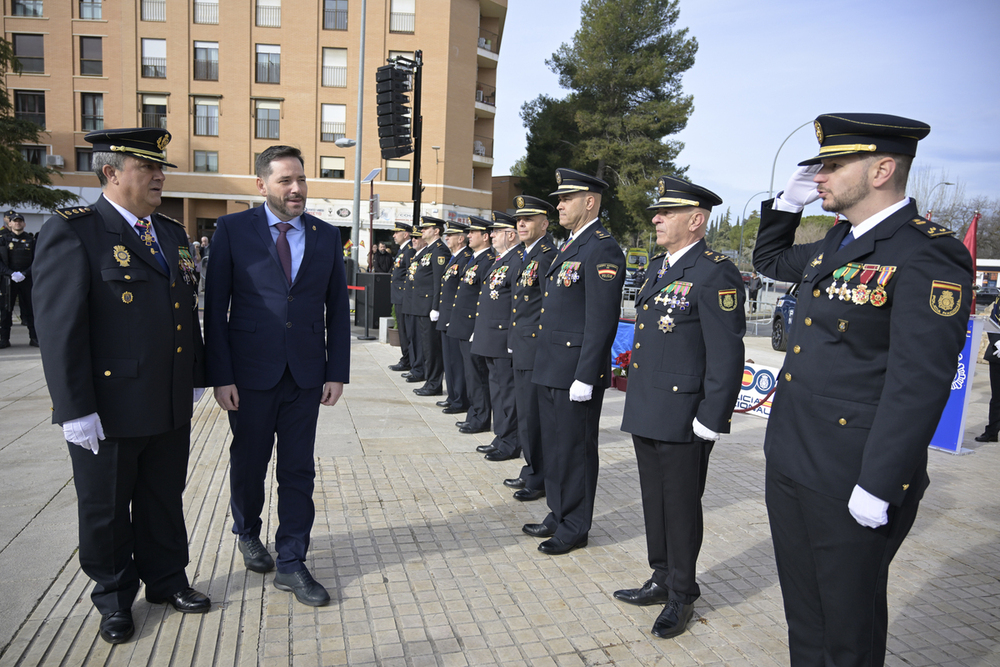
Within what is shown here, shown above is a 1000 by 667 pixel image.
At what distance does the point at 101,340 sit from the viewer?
116 inches

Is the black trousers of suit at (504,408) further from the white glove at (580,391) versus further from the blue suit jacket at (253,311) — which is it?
the blue suit jacket at (253,311)

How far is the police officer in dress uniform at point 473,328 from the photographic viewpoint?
7.18m

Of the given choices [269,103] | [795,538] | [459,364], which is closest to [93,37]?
[269,103]

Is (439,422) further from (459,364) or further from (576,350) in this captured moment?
(576,350)

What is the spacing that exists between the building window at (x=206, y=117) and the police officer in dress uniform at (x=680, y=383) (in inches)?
1478

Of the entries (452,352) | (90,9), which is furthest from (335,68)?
(452,352)

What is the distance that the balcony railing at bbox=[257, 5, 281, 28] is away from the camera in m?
35.0

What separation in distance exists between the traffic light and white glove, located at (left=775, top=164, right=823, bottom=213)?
378 inches

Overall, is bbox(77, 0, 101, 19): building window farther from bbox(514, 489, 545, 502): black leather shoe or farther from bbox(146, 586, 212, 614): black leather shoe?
bbox(146, 586, 212, 614): black leather shoe

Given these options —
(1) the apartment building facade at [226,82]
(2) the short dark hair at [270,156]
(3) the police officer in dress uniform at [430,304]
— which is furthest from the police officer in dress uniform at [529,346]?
(1) the apartment building facade at [226,82]

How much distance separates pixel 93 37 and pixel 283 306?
136 feet

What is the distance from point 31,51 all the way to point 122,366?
142 feet

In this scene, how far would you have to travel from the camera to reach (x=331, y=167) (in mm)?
36344

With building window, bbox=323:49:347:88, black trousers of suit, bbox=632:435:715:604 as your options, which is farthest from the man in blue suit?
building window, bbox=323:49:347:88
